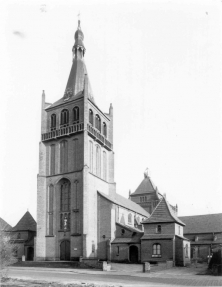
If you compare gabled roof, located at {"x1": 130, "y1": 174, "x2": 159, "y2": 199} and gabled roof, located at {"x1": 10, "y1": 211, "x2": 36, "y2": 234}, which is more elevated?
gabled roof, located at {"x1": 130, "y1": 174, "x2": 159, "y2": 199}

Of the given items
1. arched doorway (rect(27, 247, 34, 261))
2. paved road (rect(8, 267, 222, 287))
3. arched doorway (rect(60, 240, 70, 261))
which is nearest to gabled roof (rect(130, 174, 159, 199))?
arched doorway (rect(27, 247, 34, 261))

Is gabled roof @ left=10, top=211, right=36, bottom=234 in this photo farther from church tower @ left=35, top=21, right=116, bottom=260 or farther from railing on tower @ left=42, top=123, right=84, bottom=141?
railing on tower @ left=42, top=123, right=84, bottom=141

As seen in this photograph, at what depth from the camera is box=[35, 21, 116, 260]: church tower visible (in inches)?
1751

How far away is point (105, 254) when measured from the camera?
44.7m

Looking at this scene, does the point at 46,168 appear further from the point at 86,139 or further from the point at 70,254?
the point at 70,254

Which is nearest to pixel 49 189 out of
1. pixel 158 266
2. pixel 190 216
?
pixel 158 266

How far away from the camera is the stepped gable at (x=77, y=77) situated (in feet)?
170

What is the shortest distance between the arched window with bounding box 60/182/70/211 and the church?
93 millimetres

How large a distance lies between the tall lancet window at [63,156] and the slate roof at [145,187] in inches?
1250

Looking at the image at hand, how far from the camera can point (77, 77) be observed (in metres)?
53.7

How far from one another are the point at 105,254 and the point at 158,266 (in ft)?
29.4

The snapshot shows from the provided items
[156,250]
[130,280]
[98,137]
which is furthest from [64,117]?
[130,280]

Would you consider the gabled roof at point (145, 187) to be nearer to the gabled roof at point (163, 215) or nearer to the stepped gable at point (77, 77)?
the gabled roof at point (163, 215)

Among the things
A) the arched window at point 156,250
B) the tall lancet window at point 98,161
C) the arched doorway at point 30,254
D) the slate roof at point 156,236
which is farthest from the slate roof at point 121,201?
the arched doorway at point 30,254
